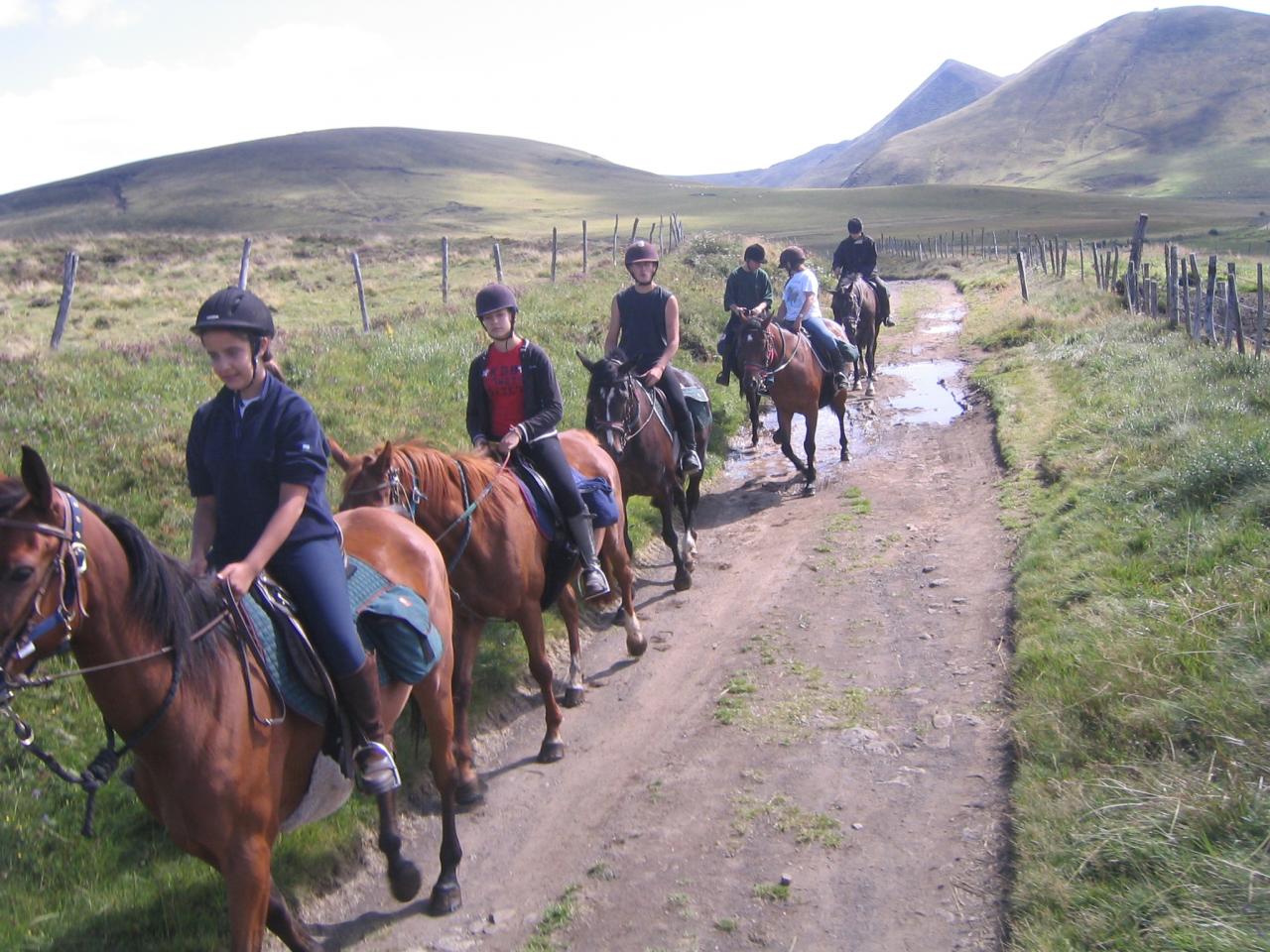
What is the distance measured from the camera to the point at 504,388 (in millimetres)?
7125

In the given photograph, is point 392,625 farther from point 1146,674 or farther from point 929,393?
point 929,393

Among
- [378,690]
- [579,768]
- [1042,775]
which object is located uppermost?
[378,690]

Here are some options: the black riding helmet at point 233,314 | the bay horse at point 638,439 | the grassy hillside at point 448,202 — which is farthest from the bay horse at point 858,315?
the grassy hillside at point 448,202

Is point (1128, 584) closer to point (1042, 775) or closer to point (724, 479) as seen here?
point (1042, 775)

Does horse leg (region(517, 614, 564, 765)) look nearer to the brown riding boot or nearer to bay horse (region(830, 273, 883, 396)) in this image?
the brown riding boot

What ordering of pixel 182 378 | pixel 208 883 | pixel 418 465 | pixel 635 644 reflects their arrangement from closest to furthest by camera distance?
pixel 208 883 < pixel 418 465 < pixel 635 644 < pixel 182 378

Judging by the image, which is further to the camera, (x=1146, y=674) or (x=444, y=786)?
(x=1146, y=674)

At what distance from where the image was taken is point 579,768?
641 centimetres

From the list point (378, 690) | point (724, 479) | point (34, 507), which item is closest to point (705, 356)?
point (724, 479)

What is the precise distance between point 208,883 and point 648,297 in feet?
20.7

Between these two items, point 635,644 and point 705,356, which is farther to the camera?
point 705,356

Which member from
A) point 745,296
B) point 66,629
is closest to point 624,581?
point 66,629

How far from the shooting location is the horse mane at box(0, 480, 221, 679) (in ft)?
11.5

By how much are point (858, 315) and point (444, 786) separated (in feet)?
A: 49.2
